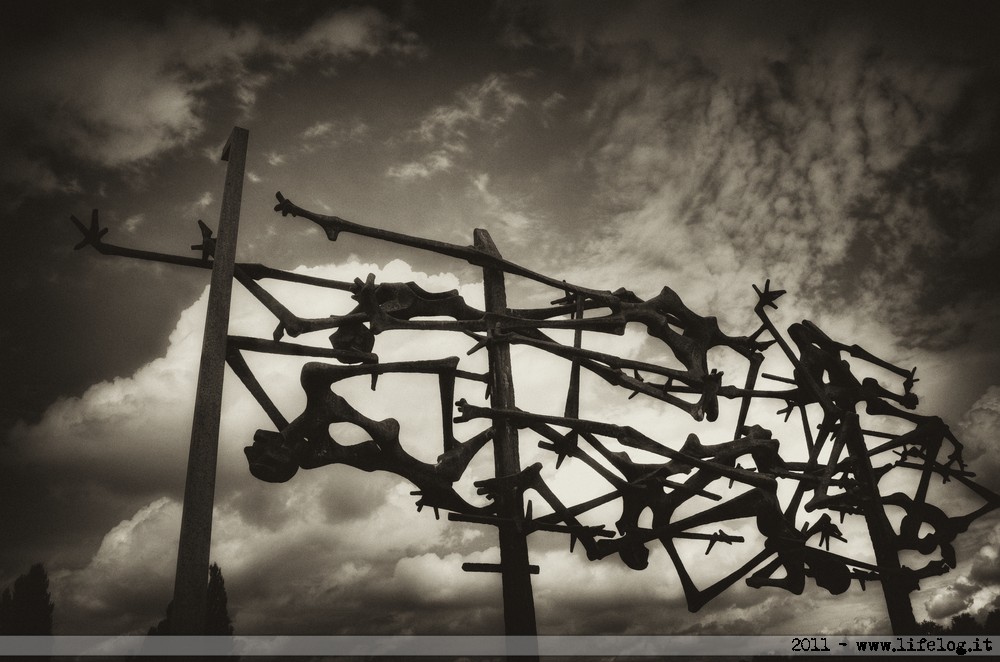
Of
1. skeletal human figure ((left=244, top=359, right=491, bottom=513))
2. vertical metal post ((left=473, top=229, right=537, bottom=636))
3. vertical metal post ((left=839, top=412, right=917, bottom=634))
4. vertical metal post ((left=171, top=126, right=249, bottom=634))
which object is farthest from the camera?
vertical metal post ((left=839, top=412, right=917, bottom=634))

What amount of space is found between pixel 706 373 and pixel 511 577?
334cm

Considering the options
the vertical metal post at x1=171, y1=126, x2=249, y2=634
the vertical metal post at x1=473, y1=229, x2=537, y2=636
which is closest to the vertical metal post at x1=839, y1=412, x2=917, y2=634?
the vertical metal post at x1=473, y1=229, x2=537, y2=636

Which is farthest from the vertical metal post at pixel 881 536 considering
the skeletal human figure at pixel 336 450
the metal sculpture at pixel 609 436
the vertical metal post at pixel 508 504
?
the skeletal human figure at pixel 336 450

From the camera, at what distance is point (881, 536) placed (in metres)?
8.36

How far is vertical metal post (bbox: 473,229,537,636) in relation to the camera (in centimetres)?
573

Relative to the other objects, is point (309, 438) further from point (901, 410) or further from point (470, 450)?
point (901, 410)

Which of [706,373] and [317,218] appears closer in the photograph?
[317,218]

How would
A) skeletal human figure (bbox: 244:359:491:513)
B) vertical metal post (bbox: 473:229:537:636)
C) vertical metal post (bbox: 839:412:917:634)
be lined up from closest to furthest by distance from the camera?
skeletal human figure (bbox: 244:359:491:513), vertical metal post (bbox: 473:229:537:636), vertical metal post (bbox: 839:412:917:634)

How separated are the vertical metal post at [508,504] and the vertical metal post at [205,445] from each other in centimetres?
254

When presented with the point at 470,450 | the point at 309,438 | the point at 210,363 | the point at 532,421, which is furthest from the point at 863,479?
the point at 210,363

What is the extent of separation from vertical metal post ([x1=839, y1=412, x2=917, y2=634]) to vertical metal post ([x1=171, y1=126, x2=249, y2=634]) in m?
7.55

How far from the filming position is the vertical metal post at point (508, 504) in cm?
573

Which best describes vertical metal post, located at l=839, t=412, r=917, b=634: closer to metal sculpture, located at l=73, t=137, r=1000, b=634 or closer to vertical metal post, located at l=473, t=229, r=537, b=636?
metal sculpture, located at l=73, t=137, r=1000, b=634

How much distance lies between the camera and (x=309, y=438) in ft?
16.9
